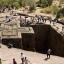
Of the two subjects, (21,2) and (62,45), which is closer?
(62,45)

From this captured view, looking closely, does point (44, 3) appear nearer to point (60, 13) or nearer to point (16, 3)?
point (16, 3)

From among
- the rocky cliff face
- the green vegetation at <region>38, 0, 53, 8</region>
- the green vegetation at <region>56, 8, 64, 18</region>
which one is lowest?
the rocky cliff face

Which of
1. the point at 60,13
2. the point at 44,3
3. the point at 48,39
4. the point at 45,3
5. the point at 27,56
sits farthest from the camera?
the point at 45,3

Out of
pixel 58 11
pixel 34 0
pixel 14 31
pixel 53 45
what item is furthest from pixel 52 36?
pixel 34 0

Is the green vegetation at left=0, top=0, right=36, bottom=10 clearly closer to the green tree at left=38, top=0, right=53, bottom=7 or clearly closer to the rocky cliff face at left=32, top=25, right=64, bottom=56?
the green tree at left=38, top=0, right=53, bottom=7

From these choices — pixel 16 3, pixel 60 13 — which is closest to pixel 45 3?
pixel 16 3

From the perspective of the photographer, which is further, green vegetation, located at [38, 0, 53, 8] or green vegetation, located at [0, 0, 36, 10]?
green vegetation, located at [38, 0, 53, 8]

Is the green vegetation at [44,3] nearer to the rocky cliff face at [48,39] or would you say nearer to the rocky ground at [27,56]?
the rocky cliff face at [48,39]

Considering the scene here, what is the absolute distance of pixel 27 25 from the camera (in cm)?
3638

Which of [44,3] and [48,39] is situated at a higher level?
Answer: [44,3]

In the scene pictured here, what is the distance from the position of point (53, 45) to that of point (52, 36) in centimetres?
115

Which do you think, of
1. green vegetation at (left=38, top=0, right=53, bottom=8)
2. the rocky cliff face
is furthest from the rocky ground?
green vegetation at (left=38, top=0, right=53, bottom=8)

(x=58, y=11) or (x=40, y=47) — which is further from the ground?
(x=58, y=11)

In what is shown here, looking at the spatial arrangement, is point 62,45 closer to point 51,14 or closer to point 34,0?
point 51,14
